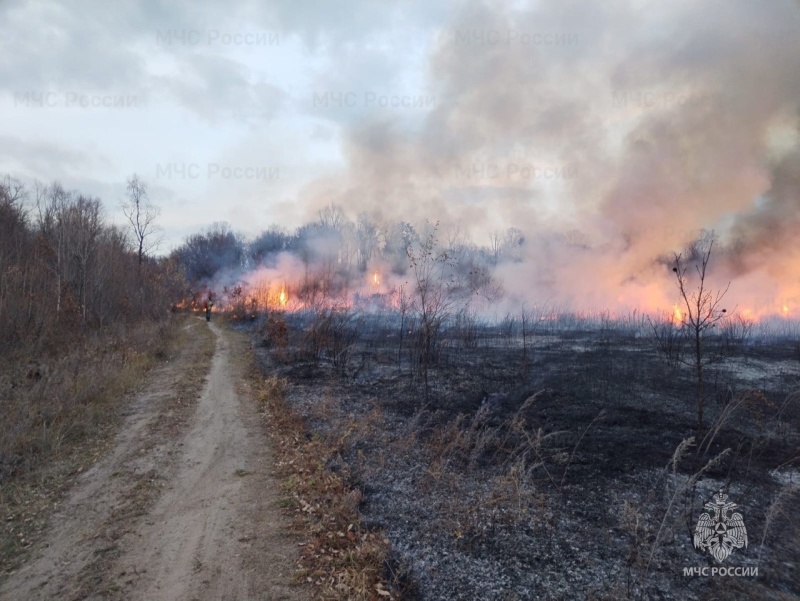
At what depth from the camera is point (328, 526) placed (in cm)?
548

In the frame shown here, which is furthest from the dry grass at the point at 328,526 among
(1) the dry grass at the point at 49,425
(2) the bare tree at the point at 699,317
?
(2) the bare tree at the point at 699,317

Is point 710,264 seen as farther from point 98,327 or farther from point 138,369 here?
point 98,327

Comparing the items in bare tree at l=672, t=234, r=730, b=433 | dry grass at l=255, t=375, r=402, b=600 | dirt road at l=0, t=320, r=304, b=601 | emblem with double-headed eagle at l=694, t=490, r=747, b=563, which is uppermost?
bare tree at l=672, t=234, r=730, b=433


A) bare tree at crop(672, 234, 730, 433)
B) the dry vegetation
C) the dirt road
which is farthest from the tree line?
bare tree at crop(672, 234, 730, 433)

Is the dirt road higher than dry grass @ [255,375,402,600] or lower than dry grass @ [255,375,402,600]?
lower

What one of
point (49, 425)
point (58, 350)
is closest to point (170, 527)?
point (49, 425)

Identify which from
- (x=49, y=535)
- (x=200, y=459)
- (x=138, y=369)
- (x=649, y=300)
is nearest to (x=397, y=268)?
(x=649, y=300)

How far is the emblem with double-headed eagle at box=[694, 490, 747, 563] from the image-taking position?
191 inches

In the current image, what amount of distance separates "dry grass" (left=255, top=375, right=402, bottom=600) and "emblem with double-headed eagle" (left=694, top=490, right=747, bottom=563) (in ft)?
12.2

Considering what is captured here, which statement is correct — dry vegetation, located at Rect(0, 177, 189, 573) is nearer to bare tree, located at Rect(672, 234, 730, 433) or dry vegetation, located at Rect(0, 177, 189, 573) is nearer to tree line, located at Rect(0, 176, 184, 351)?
tree line, located at Rect(0, 176, 184, 351)

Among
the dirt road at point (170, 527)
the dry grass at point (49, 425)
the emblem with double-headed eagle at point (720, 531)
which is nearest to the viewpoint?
the dirt road at point (170, 527)

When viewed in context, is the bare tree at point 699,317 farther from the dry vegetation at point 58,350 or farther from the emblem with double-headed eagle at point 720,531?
the dry vegetation at point 58,350

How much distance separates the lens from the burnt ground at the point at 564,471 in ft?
14.6

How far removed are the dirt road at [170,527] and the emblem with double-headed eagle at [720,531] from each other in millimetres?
4725
